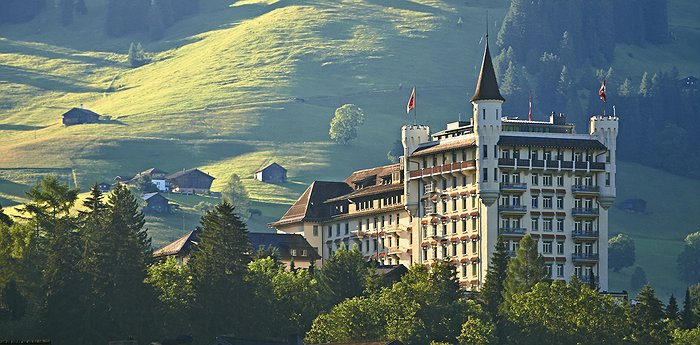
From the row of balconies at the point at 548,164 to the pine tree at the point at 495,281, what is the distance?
1200 cm

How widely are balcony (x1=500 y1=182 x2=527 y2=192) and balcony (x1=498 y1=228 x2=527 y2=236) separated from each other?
12.1 feet

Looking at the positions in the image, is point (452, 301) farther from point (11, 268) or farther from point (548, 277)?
point (11, 268)

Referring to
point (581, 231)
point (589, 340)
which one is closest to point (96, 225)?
point (589, 340)

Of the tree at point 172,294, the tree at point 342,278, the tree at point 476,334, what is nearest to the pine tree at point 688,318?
the tree at point 476,334

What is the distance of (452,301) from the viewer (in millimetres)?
174750

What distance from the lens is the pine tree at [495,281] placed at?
579ft

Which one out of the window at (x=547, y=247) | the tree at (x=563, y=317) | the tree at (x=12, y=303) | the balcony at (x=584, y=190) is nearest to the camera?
the tree at (x=12, y=303)

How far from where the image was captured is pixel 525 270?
7008 inches

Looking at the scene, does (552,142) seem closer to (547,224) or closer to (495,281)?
(547,224)

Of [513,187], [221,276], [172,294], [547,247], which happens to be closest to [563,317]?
[221,276]

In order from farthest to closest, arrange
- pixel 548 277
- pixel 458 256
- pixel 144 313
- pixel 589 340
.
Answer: pixel 458 256 → pixel 548 277 → pixel 589 340 → pixel 144 313

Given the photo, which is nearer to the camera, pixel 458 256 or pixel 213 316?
pixel 213 316

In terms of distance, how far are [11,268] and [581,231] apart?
61393 millimetres

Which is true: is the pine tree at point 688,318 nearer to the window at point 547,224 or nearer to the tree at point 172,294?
the window at point 547,224
